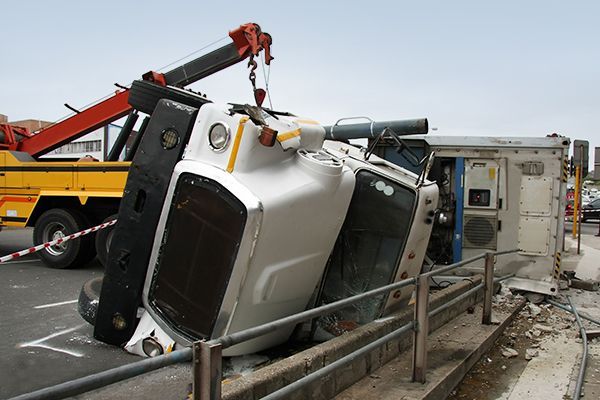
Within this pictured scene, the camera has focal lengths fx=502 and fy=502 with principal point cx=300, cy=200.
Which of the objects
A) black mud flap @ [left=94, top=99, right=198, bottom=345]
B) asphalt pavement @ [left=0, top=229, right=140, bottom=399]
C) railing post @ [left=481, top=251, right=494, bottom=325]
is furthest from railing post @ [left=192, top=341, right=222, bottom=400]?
railing post @ [left=481, top=251, right=494, bottom=325]

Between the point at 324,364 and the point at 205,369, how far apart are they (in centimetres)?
159

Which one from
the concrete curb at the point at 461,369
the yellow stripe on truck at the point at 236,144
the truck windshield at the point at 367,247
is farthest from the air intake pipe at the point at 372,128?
the yellow stripe on truck at the point at 236,144

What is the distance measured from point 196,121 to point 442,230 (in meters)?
5.42

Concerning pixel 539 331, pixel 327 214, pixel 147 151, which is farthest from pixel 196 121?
pixel 539 331

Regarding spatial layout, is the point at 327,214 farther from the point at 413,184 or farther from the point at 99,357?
the point at 99,357

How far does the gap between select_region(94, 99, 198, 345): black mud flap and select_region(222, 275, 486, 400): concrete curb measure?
1.40 metres

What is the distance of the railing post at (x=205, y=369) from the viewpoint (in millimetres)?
1852

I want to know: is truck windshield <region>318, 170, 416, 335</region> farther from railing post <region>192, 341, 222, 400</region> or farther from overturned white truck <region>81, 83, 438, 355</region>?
railing post <region>192, 341, 222, 400</region>

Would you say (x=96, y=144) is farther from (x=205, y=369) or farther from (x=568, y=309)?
(x=205, y=369)

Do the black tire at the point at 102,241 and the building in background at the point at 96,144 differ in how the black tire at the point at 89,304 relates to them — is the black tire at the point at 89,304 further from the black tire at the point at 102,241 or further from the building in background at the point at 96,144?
the building in background at the point at 96,144

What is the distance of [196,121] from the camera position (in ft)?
12.0

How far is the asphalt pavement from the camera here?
12.1 feet

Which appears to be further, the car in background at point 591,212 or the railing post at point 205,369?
the car in background at point 591,212

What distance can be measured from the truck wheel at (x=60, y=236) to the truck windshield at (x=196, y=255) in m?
5.11
